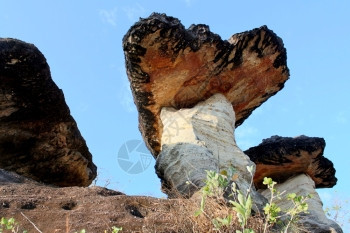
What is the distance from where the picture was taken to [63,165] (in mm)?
6758

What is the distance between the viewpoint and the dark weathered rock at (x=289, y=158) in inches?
329

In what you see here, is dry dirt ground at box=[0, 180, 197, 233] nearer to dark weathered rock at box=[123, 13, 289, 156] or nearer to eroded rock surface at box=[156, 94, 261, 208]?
eroded rock surface at box=[156, 94, 261, 208]

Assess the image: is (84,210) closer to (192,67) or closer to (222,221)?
(222,221)

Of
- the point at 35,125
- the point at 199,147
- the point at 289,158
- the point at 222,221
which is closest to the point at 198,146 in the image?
the point at 199,147

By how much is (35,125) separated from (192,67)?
2150mm

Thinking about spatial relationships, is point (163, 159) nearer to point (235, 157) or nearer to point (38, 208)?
point (235, 157)

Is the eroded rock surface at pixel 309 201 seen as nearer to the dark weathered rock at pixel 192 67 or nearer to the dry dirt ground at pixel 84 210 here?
the dark weathered rock at pixel 192 67

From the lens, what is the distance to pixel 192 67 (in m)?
6.86

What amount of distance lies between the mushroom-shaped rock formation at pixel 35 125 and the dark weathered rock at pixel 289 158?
3.01m

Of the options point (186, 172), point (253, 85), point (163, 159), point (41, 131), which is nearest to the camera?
point (186, 172)

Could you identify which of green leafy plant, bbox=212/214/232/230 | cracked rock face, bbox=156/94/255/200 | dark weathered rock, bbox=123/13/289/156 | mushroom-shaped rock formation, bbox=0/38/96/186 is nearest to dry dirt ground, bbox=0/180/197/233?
green leafy plant, bbox=212/214/232/230

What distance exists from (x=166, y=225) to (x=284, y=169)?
5.40 meters

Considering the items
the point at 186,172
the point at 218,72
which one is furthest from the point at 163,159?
the point at 218,72

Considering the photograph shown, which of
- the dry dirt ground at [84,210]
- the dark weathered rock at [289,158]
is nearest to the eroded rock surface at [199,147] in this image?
the dry dirt ground at [84,210]
